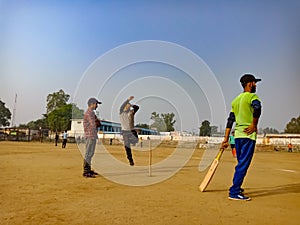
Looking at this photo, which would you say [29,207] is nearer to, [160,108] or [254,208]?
[254,208]

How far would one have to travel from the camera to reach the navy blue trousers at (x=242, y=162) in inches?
202

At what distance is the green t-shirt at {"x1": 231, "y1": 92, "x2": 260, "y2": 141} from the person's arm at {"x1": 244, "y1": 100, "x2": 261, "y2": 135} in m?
0.08

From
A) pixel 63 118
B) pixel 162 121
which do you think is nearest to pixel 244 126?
pixel 162 121

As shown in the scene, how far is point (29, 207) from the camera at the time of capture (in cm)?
403

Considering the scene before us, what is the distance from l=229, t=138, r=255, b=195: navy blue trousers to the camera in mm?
5133

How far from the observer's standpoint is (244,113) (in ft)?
17.7

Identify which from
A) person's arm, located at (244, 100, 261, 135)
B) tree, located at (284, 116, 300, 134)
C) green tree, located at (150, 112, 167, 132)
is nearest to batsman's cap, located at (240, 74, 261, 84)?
person's arm, located at (244, 100, 261, 135)

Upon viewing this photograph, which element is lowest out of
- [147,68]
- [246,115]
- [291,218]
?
[291,218]

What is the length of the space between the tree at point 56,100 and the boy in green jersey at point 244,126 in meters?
85.5

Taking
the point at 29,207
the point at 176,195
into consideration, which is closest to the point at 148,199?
the point at 176,195

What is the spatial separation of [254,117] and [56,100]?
89166 mm

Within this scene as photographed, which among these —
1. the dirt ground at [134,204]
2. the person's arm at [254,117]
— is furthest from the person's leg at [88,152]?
the person's arm at [254,117]

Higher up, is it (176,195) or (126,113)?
(126,113)

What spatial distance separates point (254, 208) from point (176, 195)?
1.33 meters
